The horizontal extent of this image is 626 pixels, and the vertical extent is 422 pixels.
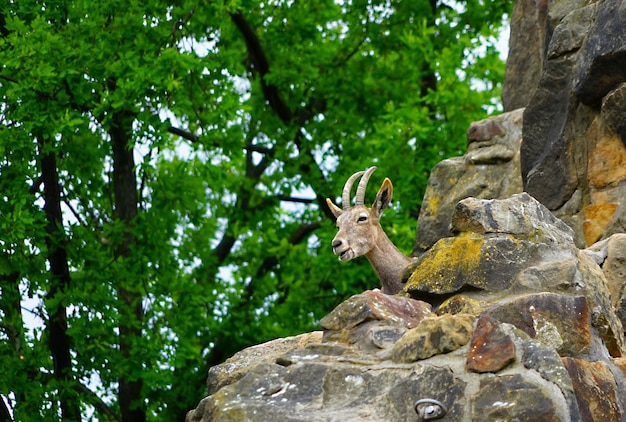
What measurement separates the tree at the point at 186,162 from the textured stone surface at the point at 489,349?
1048 centimetres

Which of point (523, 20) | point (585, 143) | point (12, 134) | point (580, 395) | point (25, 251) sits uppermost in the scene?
point (12, 134)

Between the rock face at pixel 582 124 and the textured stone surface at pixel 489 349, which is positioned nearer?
the textured stone surface at pixel 489 349

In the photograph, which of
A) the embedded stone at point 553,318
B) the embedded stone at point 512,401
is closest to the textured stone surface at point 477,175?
the embedded stone at point 553,318

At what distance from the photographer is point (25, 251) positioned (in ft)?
62.0

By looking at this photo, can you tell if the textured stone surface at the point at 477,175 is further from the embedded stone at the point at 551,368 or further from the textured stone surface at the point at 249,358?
the embedded stone at the point at 551,368

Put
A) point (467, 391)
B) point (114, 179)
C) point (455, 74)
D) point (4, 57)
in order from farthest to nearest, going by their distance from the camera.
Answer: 1. point (455, 74)
2. point (114, 179)
3. point (4, 57)
4. point (467, 391)

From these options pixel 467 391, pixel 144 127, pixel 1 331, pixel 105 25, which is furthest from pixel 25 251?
pixel 467 391

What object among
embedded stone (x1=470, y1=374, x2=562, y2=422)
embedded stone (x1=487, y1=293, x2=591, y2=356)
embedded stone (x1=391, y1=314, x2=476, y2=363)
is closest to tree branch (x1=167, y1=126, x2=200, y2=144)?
embedded stone (x1=487, y1=293, x2=591, y2=356)

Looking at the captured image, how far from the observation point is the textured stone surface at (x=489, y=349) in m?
8.10

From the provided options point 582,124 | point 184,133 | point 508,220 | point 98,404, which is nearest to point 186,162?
point 184,133

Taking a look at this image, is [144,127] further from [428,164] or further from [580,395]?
[580,395]

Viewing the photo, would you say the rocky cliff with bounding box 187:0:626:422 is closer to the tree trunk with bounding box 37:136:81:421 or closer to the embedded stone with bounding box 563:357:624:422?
the embedded stone with bounding box 563:357:624:422

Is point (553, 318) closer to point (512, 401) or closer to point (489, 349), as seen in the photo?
point (489, 349)

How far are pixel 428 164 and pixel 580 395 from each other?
14.3m
